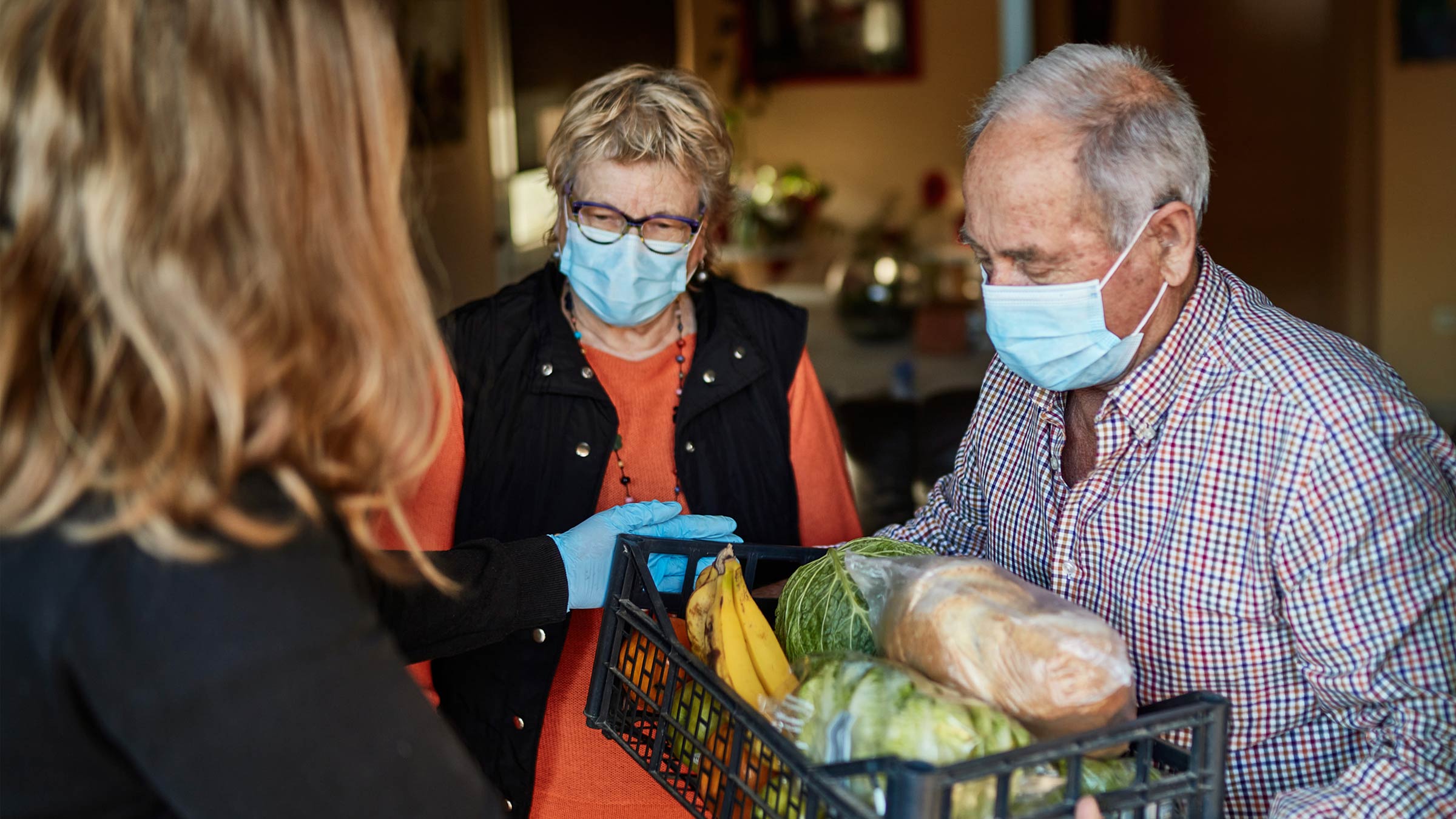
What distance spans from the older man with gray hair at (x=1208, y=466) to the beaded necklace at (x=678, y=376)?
64 cm

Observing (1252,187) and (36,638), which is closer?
(36,638)

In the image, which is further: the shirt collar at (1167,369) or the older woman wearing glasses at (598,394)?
the older woman wearing glasses at (598,394)

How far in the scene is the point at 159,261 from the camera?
2.61 feet

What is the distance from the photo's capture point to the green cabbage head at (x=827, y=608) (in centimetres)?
133

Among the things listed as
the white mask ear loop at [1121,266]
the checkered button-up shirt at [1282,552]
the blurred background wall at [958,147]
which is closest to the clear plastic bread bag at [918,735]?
the checkered button-up shirt at [1282,552]

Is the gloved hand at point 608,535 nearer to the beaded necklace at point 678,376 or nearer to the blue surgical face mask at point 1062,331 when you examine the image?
the beaded necklace at point 678,376

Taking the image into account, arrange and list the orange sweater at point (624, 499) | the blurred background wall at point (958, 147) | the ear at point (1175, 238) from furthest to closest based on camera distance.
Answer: the blurred background wall at point (958, 147), the orange sweater at point (624, 499), the ear at point (1175, 238)

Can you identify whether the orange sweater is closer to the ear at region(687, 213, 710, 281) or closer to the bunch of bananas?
the ear at region(687, 213, 710, 281)

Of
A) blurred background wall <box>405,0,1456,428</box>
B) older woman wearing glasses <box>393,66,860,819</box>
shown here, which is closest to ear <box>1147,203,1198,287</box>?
older woman wearing glasses <box>393,66,860,819</box>

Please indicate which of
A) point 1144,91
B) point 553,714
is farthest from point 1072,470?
point 553,714

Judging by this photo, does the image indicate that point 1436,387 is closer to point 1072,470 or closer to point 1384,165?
point 1384,165

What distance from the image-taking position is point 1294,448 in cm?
129

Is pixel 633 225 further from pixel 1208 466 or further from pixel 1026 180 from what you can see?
pixel 1208 466

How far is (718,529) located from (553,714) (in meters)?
Result: 0.40
